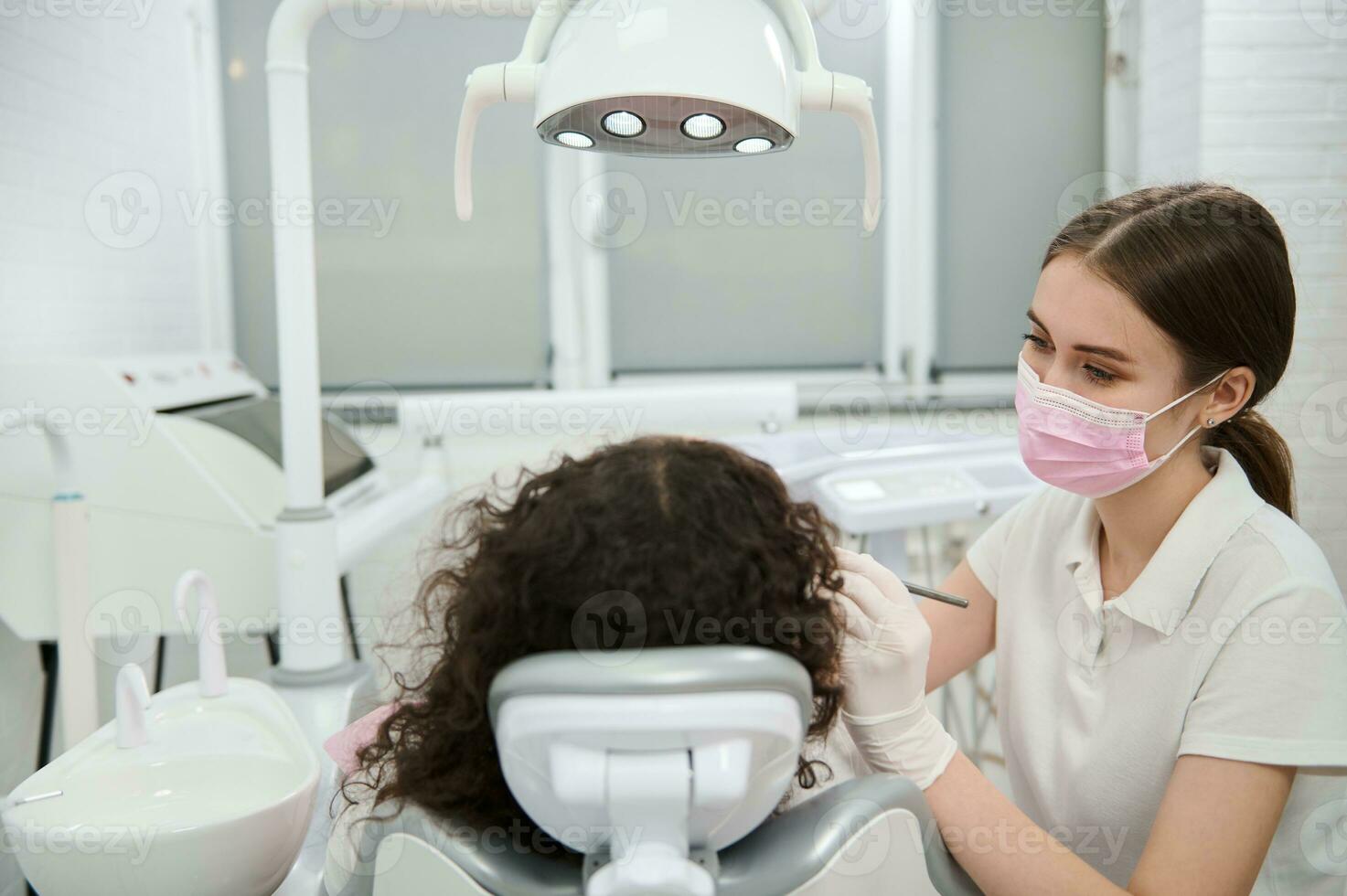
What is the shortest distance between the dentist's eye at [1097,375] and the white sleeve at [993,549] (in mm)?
227

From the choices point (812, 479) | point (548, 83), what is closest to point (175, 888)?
point (548, 83)

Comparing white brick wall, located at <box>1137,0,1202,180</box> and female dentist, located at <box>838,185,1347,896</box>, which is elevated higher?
white brick wall, located at <box>1137,0,1202,180</box>

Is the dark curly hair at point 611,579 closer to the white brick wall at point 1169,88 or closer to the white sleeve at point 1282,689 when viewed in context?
the white sleeve at point 1282,689

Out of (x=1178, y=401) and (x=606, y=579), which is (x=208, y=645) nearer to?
(x=606, y=579)

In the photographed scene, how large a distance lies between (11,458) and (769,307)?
79.1 inches

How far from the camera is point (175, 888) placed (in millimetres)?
778

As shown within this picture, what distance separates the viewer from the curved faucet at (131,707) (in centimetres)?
94

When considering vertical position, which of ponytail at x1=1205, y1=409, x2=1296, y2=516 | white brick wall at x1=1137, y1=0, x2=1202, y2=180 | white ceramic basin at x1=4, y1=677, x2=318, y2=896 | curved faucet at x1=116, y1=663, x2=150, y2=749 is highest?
white brick wall at x1=1137, y1=0, x2=1202, y2=180

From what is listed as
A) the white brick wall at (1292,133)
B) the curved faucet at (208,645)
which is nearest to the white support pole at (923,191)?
the white brick wall at (1292,133)

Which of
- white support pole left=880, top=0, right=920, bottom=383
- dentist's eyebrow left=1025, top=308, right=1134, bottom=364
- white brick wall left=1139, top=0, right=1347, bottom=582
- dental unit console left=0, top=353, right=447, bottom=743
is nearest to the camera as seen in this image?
dentist's eyebrow left=1025, top=308, right=1134, bottom=364

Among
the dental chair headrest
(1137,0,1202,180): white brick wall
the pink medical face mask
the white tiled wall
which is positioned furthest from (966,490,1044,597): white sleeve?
(1137,0,1202,180): white brick wall

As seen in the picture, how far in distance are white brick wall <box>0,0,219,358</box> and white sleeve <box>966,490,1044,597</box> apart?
5.40 ft

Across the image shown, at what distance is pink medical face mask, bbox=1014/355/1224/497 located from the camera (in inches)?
39.3

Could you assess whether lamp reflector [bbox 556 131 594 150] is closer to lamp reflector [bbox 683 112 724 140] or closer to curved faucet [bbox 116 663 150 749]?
lamp reflector [bbox 683 112 724 140]
